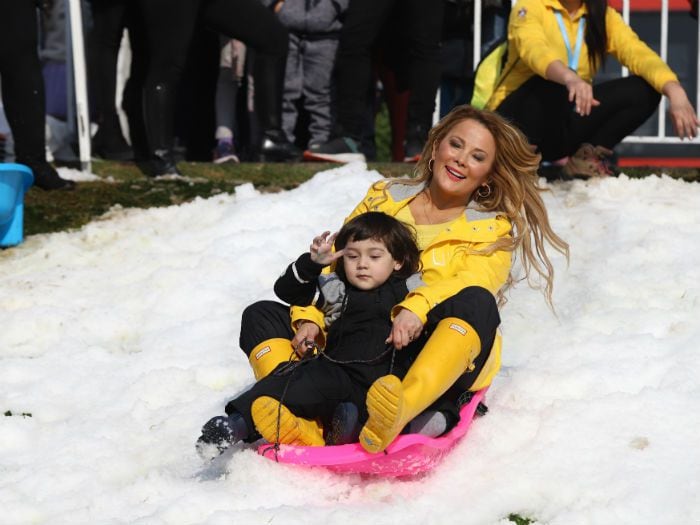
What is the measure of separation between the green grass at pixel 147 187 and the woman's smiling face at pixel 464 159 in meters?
2.50

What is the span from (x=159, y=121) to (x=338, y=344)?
300 centimetres

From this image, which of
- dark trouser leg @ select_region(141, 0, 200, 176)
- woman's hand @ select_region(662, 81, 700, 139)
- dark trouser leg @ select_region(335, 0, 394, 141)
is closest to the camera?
woman's hand @ select_region(662, 81, 700, 139)

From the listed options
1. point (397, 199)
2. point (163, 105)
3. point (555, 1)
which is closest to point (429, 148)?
point (397, 199)

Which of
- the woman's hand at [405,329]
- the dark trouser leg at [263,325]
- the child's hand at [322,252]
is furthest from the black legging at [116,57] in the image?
the woman's hand at [405,329]

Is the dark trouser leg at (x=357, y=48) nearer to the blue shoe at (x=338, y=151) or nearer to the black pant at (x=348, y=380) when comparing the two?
the blue shoe at (x=338, y=151)

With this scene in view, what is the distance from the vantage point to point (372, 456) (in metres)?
3.32

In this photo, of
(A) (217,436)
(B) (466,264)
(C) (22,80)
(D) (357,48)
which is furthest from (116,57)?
(A) (217,436)

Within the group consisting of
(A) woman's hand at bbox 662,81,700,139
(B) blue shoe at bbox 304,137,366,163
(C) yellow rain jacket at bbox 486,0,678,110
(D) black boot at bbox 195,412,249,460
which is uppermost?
(C) yellow rain jacket at bbox 486,0,678,110

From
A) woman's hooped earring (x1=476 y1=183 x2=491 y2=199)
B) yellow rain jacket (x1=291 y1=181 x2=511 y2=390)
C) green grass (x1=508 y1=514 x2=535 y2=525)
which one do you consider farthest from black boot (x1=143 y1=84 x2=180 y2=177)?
green grass (x1=508 y1=514 x2=535 y2=525)

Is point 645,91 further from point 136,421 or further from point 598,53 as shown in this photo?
point 136,421

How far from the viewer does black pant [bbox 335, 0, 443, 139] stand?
662cm

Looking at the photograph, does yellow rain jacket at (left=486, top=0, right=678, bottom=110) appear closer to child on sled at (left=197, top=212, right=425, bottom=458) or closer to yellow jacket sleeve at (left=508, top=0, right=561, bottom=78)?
yellow jacket sleeve at (left=508, top=0, right=561, bottom=78)

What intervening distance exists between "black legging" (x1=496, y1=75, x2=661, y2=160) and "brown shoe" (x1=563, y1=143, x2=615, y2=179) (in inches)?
1.7

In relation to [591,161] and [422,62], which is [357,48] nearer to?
[422,62]
